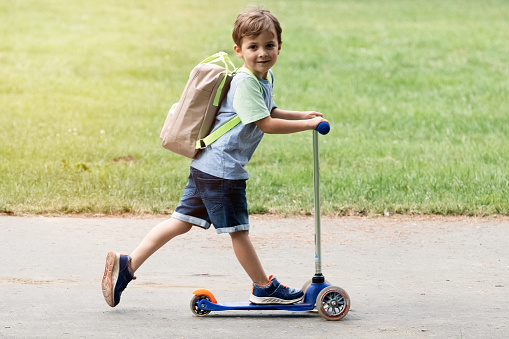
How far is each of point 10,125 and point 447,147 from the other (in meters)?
5.08

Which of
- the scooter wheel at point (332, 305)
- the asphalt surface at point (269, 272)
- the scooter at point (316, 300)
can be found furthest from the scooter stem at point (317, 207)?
the asphalt surface at point (269, 272)

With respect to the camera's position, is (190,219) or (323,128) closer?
(323,128)

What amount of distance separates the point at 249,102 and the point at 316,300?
108 centimetres

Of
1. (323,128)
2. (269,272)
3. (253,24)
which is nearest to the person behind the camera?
(323,128)

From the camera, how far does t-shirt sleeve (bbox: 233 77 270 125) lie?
4238 millimetres

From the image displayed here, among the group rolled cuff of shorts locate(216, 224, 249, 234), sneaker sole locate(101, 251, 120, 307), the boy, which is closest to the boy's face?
the boy

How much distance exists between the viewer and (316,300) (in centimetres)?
443

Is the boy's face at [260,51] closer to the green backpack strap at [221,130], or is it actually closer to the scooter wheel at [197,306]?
the green backpack strap at [221,130]

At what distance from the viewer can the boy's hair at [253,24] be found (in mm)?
4309

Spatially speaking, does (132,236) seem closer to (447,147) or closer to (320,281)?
(320,281)

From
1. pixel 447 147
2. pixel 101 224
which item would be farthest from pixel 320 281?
pixel 447 147

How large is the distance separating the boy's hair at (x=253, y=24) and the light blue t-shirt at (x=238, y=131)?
211mm

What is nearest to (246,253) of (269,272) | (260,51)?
(269,272)

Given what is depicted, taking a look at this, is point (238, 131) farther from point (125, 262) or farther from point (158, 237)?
point (125, 262)
